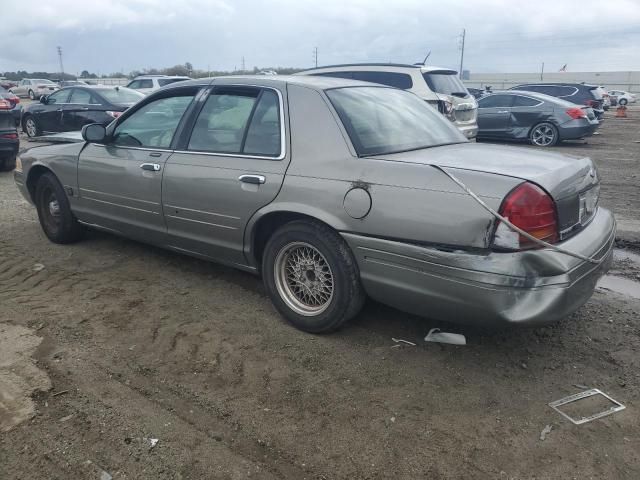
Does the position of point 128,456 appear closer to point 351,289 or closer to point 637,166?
point 351,289

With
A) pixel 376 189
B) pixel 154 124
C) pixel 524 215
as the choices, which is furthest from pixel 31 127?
pixel 524 215

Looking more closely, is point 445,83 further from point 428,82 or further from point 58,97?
point 58,97

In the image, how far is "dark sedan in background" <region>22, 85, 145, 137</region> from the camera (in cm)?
1252

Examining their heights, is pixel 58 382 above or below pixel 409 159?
below

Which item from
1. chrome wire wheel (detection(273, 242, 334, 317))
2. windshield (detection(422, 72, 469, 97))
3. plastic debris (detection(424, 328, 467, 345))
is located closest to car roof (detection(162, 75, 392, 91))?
chrome wire wheel (detection(273, 242, 334, 317))

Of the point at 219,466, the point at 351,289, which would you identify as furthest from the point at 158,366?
the point at 351,289

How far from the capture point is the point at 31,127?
1483cm

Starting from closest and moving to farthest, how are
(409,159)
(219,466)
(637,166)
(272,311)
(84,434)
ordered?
(219,466) → (84,434) → (409,159) → (272,311) → (637,166)

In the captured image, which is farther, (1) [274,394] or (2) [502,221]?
(1) [274,394]

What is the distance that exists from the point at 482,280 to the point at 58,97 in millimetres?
13735

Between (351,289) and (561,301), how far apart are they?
1.18 m

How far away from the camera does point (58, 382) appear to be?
9.92ft

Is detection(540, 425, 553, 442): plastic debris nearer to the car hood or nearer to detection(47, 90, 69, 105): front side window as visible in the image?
the car hood

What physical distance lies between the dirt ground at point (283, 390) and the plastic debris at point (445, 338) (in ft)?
0.22
